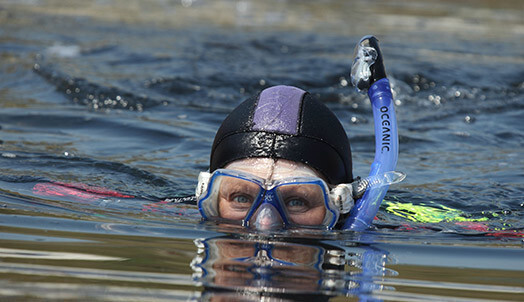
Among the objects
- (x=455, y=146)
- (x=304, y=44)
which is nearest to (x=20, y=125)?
(x=455, y=146)

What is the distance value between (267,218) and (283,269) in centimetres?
58

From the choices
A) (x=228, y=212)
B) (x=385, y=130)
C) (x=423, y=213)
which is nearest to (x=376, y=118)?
(x=385, y=130)

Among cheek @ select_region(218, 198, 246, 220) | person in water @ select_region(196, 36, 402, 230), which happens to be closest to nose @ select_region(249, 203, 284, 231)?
person in water @ select_region(196, 36, 402, 230)

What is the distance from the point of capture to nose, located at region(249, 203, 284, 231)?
3.37 m

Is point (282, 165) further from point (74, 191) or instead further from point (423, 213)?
point (74, 191)

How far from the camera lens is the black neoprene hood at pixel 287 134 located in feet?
11.9

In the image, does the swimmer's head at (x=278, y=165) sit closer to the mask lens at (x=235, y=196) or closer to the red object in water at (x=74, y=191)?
the mask lens at (x=235, y=196)

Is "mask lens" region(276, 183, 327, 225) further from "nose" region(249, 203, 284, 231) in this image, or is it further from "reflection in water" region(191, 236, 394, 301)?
"reflection in water" region(191, 236, 394, 301)

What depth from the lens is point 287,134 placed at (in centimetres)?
366

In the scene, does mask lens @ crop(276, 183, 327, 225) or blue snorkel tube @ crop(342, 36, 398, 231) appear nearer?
mask lens @ crop(276, 183, 327, 225)

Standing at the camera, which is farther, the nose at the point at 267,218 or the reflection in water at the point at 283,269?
the nose at the point at 267,218

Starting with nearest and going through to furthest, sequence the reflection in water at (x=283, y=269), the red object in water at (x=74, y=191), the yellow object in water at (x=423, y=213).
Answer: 1. the reflection in water at (x=283, y=269)
2. the red object in water at (x=74, y=191)
3. the yellow object in water at (x=423, y=213)

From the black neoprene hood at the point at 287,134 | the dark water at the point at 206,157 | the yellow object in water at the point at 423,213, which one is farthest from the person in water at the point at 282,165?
the yellow object in water at the point at 423,213

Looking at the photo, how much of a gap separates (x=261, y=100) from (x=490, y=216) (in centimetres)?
164
